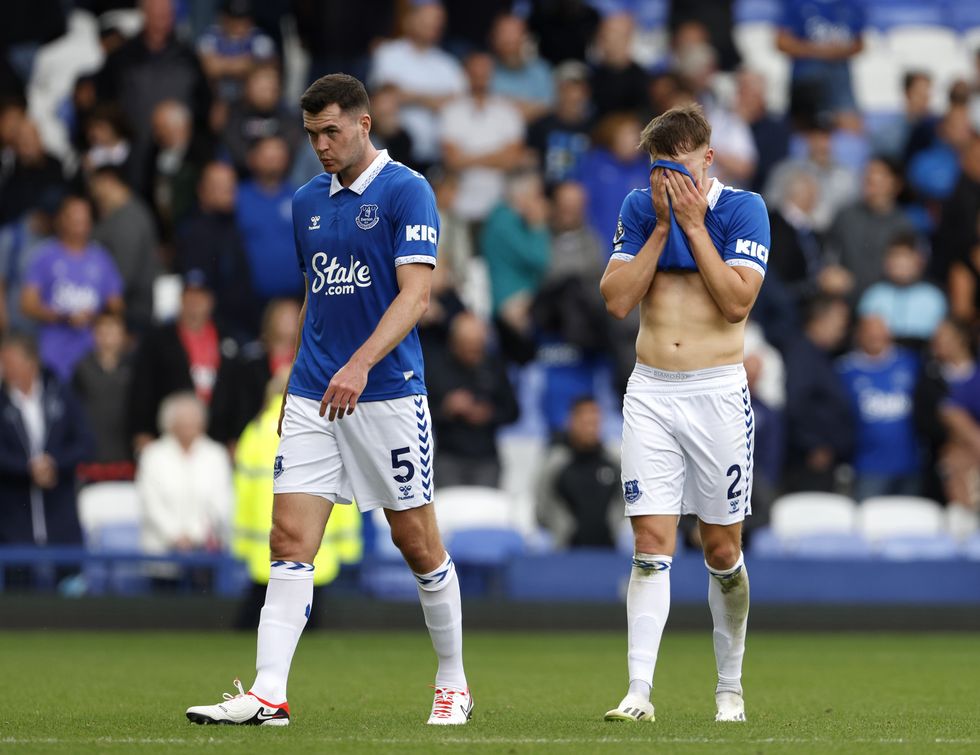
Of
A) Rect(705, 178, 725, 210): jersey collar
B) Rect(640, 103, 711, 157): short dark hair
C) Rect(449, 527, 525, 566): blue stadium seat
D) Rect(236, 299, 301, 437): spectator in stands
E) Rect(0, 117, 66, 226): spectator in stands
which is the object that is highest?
Rect(0, 117, 66, 226): spectator in stands

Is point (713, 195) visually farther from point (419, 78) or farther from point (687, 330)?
point (419, 78)

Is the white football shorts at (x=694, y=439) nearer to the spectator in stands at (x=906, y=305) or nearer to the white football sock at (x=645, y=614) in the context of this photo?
the white football sock at (x=645, y=614)

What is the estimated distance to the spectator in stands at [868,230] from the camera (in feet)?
56.3

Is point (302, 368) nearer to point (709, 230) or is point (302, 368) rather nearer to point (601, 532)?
point (709, 230)

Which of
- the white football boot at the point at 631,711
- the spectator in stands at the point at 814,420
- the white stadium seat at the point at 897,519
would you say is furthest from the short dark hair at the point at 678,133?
the white stadium seat at the point at 897,519

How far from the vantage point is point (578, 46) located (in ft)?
60.1

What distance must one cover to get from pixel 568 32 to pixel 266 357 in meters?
5.75

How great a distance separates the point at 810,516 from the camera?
596 inches

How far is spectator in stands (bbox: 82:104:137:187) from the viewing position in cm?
1589

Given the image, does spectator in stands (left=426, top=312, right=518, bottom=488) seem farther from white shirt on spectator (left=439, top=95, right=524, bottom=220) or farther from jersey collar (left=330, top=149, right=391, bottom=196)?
jersey collar (left=330, top=149, right=391, bottom=196)

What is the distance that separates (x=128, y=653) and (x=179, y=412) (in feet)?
8.16

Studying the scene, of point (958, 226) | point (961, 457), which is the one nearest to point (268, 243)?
point (961, 457)

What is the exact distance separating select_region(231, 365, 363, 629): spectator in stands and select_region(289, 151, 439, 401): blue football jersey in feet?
17.8

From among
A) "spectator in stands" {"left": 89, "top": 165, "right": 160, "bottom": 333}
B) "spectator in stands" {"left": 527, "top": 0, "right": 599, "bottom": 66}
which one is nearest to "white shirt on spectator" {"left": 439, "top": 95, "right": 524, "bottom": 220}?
"spectator in stands" {"left": 527, "top": 0, "right": 599, "bottom": 66}
